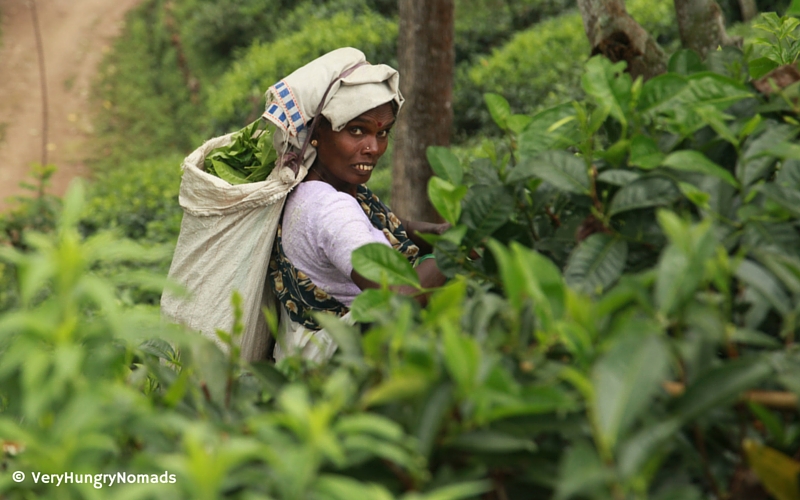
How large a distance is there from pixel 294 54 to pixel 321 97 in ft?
20.6

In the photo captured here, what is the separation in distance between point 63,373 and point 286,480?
26 centimetres

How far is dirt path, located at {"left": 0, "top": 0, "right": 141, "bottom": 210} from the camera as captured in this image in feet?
32.0

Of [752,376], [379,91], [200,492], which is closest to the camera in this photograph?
[200,492]

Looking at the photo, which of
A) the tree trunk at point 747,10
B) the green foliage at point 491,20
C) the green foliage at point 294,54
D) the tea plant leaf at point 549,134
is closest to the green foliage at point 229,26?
the green foliage at point 294,54

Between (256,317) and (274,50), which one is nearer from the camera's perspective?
(256,317)

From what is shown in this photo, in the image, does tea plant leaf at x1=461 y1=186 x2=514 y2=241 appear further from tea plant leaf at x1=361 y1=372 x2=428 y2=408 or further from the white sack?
the white sack

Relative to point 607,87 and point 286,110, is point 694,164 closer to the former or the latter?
point 607,87


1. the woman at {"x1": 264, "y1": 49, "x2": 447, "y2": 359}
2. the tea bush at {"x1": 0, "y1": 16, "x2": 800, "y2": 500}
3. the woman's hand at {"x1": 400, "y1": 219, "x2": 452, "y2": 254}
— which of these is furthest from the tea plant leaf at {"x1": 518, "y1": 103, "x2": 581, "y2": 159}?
the woman's hand at {"x1": 400, "y1": 219, "x2": 452, "y2": 254}

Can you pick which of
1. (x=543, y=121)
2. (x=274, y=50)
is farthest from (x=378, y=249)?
(x=274, y=50)

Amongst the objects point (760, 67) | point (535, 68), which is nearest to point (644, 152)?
point (760, 67)

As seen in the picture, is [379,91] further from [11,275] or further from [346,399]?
[11,275]

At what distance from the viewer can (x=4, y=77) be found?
11.2 metres

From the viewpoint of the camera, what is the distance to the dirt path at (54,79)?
9742mm

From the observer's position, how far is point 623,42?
2939 millimetres
